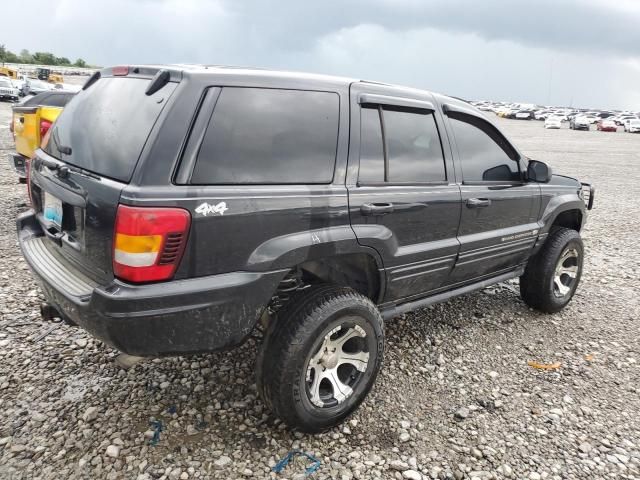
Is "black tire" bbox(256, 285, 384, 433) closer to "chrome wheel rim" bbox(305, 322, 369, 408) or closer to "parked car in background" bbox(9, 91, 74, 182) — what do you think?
"chrome wheel rim" bbox(305, 322, 369, 408)

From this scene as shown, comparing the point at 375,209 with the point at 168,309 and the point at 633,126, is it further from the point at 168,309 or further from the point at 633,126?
the point at 633,126

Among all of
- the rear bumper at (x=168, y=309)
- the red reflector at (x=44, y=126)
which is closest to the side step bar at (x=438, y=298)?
the rear bumper at (x=168, y=309)

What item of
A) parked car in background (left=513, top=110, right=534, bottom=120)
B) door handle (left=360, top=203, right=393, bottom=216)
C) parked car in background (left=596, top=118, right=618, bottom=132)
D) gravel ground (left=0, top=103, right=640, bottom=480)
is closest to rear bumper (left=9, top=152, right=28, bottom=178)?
gravel ground (left=0, top=103, right=640, bottom=480)

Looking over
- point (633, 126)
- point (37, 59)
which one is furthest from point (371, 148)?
point (37, 59)

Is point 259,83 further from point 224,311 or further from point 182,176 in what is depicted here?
point 224,311

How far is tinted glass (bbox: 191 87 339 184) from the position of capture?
2170 mm

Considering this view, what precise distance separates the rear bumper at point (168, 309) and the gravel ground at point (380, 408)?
0.65 metres

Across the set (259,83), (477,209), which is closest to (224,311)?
(259,83)

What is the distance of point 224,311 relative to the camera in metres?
2.18

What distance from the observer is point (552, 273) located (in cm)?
408

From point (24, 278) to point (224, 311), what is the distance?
306cm

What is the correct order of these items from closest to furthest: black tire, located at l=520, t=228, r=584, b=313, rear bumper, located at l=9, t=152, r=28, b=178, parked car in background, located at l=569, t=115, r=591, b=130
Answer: black tire, located at l=520, t=228, r=584, b=313 < rear bumper, located at l=9, t=152, r=28, b=178 < parked car in background, located at l=569, t=115, r=591, b=130

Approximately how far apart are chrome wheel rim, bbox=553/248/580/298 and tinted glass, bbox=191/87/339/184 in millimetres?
2748

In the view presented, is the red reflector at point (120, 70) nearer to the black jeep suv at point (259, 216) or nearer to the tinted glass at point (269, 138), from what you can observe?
the black jeep suv at point (259, 216)
